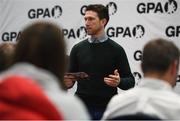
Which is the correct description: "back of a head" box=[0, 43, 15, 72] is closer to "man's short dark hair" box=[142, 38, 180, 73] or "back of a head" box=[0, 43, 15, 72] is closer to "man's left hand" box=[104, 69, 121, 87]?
"man's short dark hair" box=[142, 38, 180, 73]

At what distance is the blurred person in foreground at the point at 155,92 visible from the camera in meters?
2.02

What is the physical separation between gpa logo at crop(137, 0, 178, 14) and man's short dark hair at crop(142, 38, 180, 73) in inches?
112

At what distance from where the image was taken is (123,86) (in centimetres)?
392

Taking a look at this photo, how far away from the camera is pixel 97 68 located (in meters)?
4.04

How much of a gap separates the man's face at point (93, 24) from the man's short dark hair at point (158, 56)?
6.39ft

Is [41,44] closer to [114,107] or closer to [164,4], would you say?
[114,107]

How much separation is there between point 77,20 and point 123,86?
5.89 feet

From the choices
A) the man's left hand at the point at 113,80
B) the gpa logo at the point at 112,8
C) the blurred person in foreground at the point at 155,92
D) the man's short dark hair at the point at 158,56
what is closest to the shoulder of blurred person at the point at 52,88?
the blurred person in foreground at the point at 155,92

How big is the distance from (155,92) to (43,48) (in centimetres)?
58

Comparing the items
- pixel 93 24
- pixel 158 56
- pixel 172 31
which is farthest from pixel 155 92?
pixel 172 31

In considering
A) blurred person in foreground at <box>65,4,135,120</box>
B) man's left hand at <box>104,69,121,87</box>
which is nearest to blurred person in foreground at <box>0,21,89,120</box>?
man's left hand at <box>104,69,121,87</box>

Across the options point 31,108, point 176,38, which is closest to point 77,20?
point 176,38

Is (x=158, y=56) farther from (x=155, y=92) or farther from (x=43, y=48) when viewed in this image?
(x=43, y=48)

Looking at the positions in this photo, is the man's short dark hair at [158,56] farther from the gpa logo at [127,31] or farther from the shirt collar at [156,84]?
the gpa logo at [127,31]
